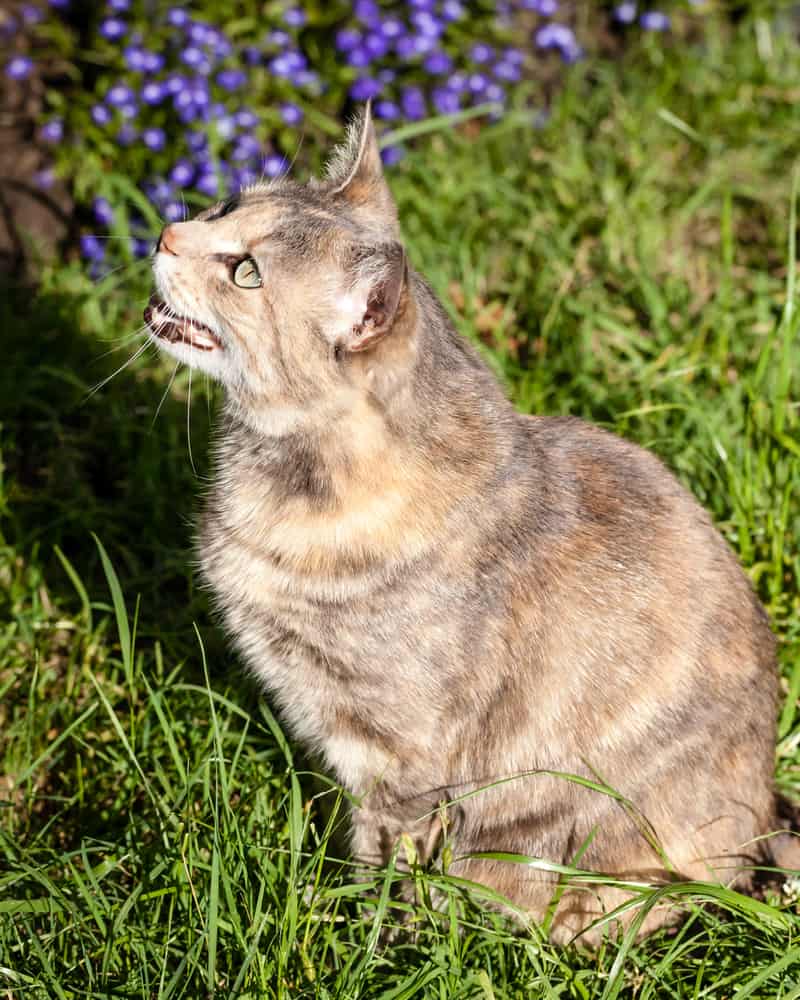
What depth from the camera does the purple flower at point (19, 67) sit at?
13.4 feet

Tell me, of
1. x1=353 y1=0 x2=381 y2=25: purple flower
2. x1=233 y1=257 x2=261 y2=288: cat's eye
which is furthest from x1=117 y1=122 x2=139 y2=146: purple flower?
x1=233 y1=257 x2=261 y2=288: cat's eye

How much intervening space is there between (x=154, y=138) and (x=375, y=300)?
245 centimetres

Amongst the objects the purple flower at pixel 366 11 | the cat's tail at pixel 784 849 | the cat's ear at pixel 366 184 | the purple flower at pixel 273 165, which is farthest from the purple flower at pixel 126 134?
the cat's tail at pixel 784 849

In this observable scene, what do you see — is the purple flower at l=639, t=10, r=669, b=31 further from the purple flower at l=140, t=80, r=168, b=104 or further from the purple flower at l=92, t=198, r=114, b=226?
the purple flower at l=92, t=198, r=114, b=226

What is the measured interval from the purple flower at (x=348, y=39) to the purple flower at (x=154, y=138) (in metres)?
0.77

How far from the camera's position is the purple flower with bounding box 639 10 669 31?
4.81 m

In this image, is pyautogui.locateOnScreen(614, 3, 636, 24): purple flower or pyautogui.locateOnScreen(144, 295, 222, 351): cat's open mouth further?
pyautogui.locateOnScreen(614, 3, 636, 24): purple flower

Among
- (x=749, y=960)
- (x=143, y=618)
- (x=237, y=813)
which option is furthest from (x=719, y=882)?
(x=143, y=618)

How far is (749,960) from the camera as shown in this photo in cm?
232

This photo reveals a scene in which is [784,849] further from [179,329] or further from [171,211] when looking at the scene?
[171,211]

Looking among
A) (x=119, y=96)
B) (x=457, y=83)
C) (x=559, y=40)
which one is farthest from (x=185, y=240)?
(x=559, y=40)

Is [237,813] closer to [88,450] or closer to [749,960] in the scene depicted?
[749,960]

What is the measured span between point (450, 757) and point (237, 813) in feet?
1.81

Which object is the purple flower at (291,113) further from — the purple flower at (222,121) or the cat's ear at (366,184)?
the cat's ear at (366,184)
